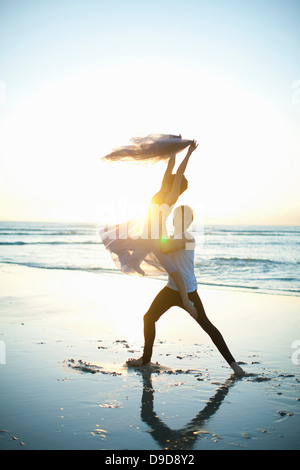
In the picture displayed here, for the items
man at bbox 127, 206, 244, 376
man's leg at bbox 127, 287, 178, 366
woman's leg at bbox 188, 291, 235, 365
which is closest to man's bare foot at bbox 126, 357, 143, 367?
man's leg at bbox 127, 287, 178, 366

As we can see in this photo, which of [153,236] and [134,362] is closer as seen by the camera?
[153,236]

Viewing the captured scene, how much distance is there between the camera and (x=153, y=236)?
A: 16.4 ft

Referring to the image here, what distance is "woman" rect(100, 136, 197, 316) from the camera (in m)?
4.95

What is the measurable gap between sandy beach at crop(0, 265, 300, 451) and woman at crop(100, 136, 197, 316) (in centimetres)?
105

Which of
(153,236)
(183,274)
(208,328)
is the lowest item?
(208,328)

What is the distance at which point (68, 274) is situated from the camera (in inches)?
601

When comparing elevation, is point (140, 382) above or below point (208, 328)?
below

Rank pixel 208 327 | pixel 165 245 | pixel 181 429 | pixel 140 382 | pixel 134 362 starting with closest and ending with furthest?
pixel 181 429 < pixel 140 382 < pixel 165 245 < pixel 208 327 < pixel 134 362

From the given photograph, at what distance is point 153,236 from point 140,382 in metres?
1.66

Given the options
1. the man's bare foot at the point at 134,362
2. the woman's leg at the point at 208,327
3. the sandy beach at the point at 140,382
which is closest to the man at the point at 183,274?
the woman's leg at the point at 208,327

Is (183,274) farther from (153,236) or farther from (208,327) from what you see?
(208,327)

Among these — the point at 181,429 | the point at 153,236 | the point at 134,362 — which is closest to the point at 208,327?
the point at 134,362

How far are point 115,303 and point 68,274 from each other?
6.07m
